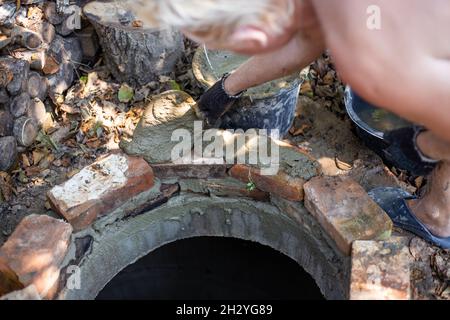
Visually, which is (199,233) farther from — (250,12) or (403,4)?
(403,4)

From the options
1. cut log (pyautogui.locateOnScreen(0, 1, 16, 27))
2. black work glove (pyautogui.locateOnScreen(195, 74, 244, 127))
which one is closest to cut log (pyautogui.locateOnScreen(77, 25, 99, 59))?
cut log (pyautogui.locateOnScreen(0, 1, 16, 27))

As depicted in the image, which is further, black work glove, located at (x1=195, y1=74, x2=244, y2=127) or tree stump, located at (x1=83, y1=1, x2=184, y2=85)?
tree stump, located at (x1=83, y1=1, x2=184, y2=85)

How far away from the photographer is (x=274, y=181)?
6.92 feet

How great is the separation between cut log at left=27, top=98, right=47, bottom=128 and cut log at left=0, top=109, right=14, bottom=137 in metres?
0.10

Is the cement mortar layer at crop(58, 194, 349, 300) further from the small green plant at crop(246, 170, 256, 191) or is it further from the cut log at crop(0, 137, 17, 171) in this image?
the cut log at crop(0, 137, 17, 171)

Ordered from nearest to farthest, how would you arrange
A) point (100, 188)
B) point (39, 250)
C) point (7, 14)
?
point (39, 250) < point (100, 188) < point (7, 14)

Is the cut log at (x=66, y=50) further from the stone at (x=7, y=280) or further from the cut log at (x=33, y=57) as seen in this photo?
the stone at (x=7, y=280)

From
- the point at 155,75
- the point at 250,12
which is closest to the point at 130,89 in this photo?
the point at 155,75

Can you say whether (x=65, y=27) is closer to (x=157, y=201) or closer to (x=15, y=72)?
(x=15, y=72)

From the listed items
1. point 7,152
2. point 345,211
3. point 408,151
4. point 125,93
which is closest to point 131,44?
point 125,93

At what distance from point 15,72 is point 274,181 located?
1.23 m

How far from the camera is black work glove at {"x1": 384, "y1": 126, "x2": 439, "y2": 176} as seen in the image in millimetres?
1824

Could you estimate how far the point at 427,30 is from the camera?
1.43 meters
